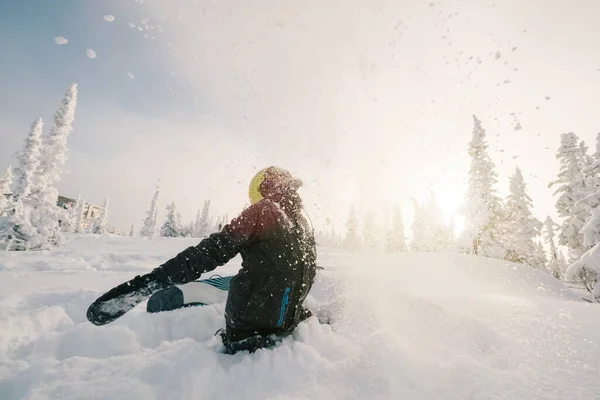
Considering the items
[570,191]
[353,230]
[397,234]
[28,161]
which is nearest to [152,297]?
[28,161]

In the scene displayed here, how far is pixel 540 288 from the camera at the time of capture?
796 cm

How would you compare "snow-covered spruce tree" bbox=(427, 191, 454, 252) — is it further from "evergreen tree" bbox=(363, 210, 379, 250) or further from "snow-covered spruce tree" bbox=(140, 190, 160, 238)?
"snow-covered spruce tree" bbox=(140, 190, 160, 238)

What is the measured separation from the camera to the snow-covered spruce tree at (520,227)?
29.4m

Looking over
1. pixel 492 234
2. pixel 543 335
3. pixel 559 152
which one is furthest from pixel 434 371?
pixel 559 152

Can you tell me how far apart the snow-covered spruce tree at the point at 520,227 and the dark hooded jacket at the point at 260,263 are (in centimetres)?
3289

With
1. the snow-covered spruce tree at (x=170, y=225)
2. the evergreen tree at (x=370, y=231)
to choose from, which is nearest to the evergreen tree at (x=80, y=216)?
the snow-covered spruce tree at (x=170, y=225)

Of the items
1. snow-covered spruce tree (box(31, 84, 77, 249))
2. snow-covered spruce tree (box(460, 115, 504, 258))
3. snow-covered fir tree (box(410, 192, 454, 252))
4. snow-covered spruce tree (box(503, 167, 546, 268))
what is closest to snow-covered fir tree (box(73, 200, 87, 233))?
snow-covered spruce tree (box(31, 84, 77, 249))

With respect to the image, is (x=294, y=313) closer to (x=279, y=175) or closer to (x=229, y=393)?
(x=229, y=393)

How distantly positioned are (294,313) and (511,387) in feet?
6.16

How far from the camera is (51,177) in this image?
2630 cm

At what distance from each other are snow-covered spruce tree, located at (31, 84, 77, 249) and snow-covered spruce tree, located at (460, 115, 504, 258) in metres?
37.1

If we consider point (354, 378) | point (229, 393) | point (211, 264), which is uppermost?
point (211, 264)

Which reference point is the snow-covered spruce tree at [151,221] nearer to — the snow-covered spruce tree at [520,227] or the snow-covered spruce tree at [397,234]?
the snow-covered spruce tree at [397,234]

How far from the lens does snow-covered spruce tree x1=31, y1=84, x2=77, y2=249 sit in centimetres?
2446
